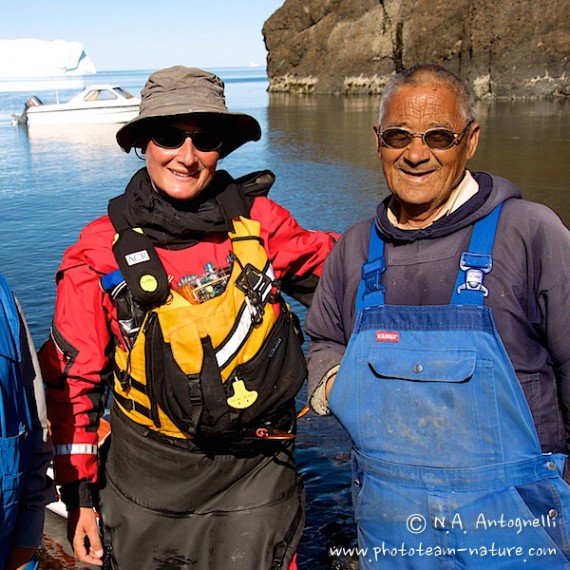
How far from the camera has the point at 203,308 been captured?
9.03 feet

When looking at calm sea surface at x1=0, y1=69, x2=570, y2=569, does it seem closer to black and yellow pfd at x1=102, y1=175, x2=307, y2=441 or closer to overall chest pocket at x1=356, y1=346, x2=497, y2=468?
black and yellow pfd at x1=102, y1=175, x2=307, y2=441

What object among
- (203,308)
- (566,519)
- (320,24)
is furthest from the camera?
(320,24)

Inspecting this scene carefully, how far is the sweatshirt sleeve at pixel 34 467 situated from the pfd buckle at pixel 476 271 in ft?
5.07

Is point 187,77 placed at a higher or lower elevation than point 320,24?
lower

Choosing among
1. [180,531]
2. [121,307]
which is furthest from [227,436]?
[121,307]

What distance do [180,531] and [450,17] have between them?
1957 inches

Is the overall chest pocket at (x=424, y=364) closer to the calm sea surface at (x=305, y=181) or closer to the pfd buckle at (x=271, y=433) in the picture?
the pfd buckle at (x=271, y=433)

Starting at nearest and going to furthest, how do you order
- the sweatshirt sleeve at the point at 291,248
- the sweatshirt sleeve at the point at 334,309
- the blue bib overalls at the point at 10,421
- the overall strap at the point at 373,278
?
the blue bib overalls at the point at 10,421
the overall strap at the point at 373,278
the sweatshirt sleeve at the point at 334,309
the sweatshirt sleeve at the point at 291,248

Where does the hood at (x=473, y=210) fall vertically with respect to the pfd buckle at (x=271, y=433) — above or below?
above

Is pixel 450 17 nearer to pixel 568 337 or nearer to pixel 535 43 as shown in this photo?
pixel 535 43

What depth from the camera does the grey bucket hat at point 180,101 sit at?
2.87 meters

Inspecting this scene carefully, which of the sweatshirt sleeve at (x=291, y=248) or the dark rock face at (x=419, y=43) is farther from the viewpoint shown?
the dark rock face at (x=419, y=43)

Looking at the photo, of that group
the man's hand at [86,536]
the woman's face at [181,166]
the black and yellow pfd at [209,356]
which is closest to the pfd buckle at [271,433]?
the black and yellow pfd at [209,356]

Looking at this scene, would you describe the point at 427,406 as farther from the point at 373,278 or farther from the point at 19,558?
the point at 19,558
